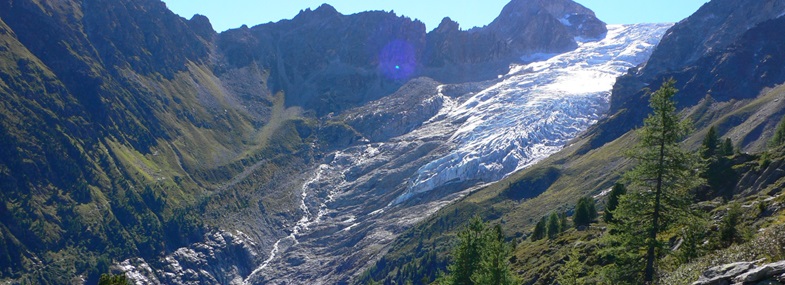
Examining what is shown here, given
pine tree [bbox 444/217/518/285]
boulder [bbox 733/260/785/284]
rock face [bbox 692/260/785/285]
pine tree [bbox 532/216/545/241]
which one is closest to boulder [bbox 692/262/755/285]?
rock face [bbox 692/260/785/285]

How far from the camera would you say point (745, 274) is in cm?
2216

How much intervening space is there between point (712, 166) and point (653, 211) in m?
37.2

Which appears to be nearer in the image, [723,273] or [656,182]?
[723,273]

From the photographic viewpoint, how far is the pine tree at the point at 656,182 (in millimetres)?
36281

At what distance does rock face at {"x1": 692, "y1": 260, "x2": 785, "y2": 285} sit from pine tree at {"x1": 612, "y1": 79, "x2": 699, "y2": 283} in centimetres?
1122

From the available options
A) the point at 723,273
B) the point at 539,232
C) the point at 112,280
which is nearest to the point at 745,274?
the point at 723,273

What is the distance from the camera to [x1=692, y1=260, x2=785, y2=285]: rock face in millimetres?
20938

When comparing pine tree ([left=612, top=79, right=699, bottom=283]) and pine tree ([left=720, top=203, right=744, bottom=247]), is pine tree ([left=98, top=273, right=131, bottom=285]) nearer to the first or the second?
pine tree ([left=612, top=79, right=699, bottom=283])

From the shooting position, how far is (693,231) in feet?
129

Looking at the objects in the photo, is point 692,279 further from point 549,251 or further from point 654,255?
point 549,251

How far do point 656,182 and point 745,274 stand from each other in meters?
15.9

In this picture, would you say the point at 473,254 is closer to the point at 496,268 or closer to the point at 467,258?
the point at 467,258

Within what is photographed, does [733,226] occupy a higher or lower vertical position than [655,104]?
lower

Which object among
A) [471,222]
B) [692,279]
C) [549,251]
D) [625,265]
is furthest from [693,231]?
[549,251]
